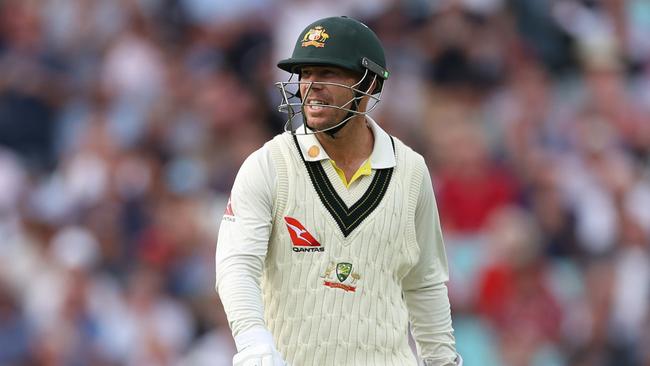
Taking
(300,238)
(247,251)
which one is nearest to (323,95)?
(300,238)

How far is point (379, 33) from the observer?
1024cm

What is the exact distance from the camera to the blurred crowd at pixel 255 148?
8734 millimetres

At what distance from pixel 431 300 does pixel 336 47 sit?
1.04 meters

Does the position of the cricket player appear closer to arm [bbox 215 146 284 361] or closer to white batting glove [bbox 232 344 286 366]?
arm [bbox 215 146 284 361]

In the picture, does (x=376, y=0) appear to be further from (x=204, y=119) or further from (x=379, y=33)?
(x=204, y=119)

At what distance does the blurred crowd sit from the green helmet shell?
4.34 meters

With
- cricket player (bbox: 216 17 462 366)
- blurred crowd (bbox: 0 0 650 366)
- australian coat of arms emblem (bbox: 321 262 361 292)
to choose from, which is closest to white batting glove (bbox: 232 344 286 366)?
cricket player (bbox: 216 17 462 366)

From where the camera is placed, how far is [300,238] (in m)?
4.45

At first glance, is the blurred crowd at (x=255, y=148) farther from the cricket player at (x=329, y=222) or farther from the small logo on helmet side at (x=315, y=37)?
the small logo on helmet side at (x=315, y=37)

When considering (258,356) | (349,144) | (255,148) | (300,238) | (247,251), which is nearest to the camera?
(258,356)

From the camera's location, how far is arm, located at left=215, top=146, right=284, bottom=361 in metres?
4.18

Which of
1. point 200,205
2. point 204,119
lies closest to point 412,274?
point 200,205

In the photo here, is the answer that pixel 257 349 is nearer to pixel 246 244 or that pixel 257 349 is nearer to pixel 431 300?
pixel 246 244

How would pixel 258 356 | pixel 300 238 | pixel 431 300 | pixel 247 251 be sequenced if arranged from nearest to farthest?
pixel 258 356
pixel 247 251
pixel 300 238
pixel 431 300
